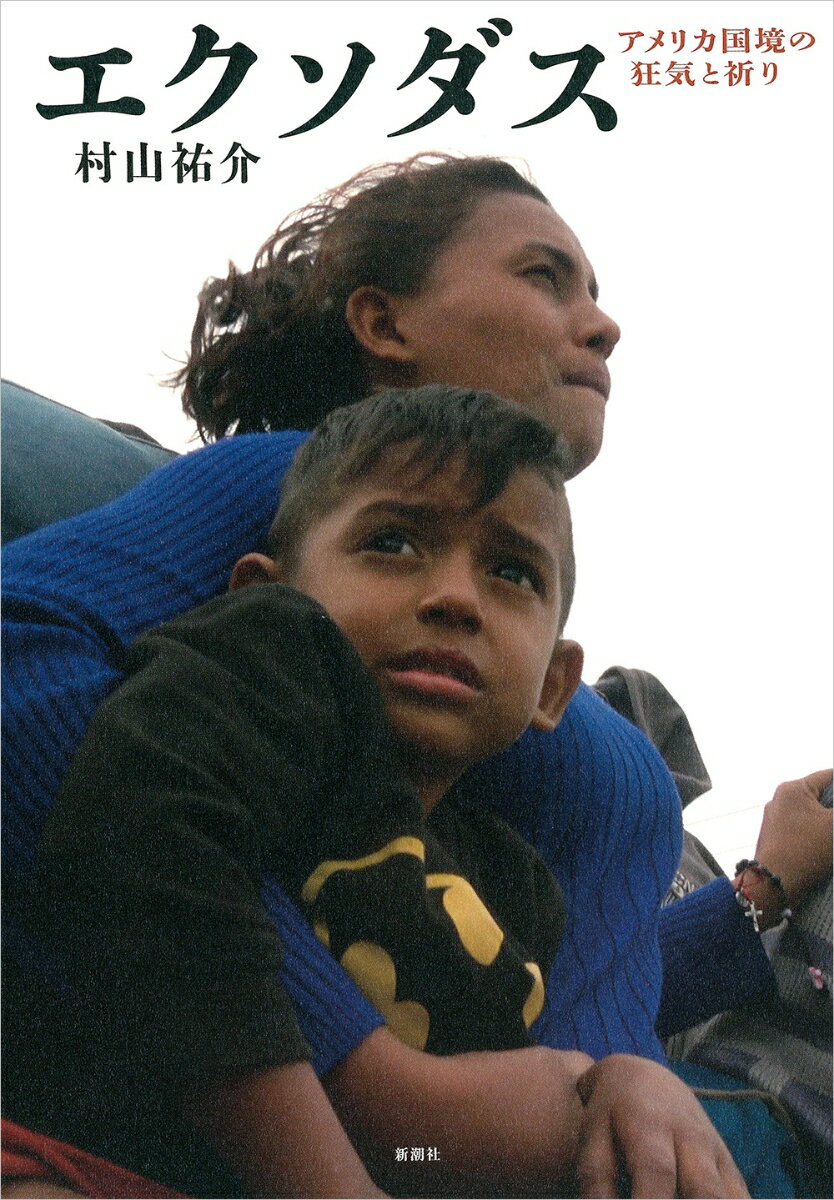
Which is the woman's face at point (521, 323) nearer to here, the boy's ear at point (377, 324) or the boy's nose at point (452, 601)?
the boy's ear at point (377, 324)

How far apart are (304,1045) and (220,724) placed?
0.41 feet

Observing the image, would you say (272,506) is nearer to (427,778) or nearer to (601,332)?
(427,778)

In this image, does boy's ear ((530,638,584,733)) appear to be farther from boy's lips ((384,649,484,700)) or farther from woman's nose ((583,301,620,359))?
woman's nose ((583,301,620,359))

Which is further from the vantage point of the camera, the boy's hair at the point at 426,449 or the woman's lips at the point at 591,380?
the woman's lips at the point at 591,380

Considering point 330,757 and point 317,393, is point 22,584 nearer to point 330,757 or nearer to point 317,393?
point 330,757

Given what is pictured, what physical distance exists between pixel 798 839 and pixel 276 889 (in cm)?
60

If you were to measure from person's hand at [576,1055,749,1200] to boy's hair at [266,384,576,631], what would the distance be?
10.3 inches

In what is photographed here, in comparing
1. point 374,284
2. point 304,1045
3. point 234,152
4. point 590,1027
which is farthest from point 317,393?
point 304,1045

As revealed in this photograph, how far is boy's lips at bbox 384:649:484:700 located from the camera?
59 cm

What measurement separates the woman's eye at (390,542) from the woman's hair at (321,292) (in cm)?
37

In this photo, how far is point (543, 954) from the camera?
68 cm

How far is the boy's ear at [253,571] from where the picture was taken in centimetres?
66

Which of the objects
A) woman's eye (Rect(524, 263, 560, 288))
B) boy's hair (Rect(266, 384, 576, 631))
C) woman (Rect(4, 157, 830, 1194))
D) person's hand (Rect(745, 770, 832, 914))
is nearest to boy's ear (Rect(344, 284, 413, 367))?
woman (Rect(4, 157, 830, 1194))

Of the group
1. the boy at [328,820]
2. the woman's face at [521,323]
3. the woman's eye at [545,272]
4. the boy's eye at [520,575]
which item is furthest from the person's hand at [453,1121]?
the woman's eye at [545,272]
